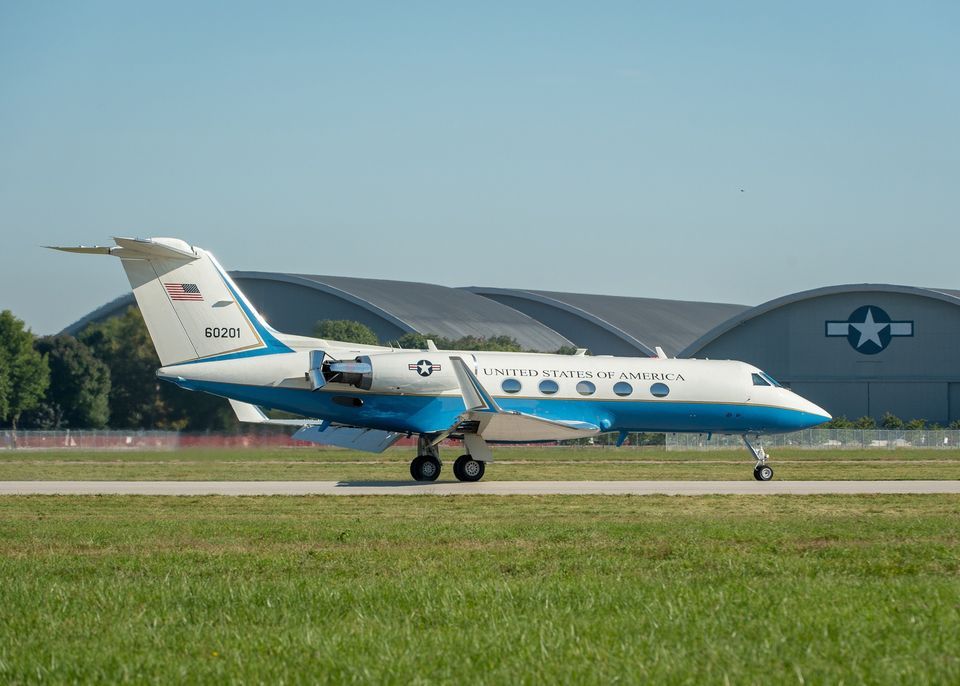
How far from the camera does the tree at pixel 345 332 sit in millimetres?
75938

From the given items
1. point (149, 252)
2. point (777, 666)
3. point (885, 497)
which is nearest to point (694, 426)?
point (885, 497)

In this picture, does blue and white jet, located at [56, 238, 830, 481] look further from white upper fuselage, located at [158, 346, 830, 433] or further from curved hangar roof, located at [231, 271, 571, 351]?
curved hangar roof, located at [231, 271, 571, 351]

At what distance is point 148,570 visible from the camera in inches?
488

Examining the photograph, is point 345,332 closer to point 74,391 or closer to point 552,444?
point 74,391

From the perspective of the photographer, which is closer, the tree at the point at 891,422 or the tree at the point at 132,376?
the tree at the point at 132,376

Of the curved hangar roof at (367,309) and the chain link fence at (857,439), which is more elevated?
the curved hangar roof at (367,309)

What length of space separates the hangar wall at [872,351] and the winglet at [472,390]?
45.8 m

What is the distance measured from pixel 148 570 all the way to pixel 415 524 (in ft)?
20.3

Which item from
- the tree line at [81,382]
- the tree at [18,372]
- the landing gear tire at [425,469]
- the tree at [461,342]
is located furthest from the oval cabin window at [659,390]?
the tree at [18,372]

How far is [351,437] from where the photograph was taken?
31656mm

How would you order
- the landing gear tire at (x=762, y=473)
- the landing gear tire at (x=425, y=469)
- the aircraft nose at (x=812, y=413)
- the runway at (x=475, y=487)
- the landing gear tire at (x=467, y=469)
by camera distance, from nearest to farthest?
1. the runway at (x=475, y=487)
2. the landing gear tire at (x=467, y=469)
3. the landing gear tire at (x=425, y=469)
4. the landing gear tire at (x=762, y=473)
5. the aircraft nose at (x=812, y=413)

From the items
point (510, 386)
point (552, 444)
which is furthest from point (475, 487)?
point (552, 444)

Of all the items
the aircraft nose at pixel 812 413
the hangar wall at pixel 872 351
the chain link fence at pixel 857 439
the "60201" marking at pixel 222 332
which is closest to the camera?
the "60201" marking at pixel 222 332

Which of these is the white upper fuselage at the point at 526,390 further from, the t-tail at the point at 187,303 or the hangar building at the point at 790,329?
the hangar building at the point at 790,329
